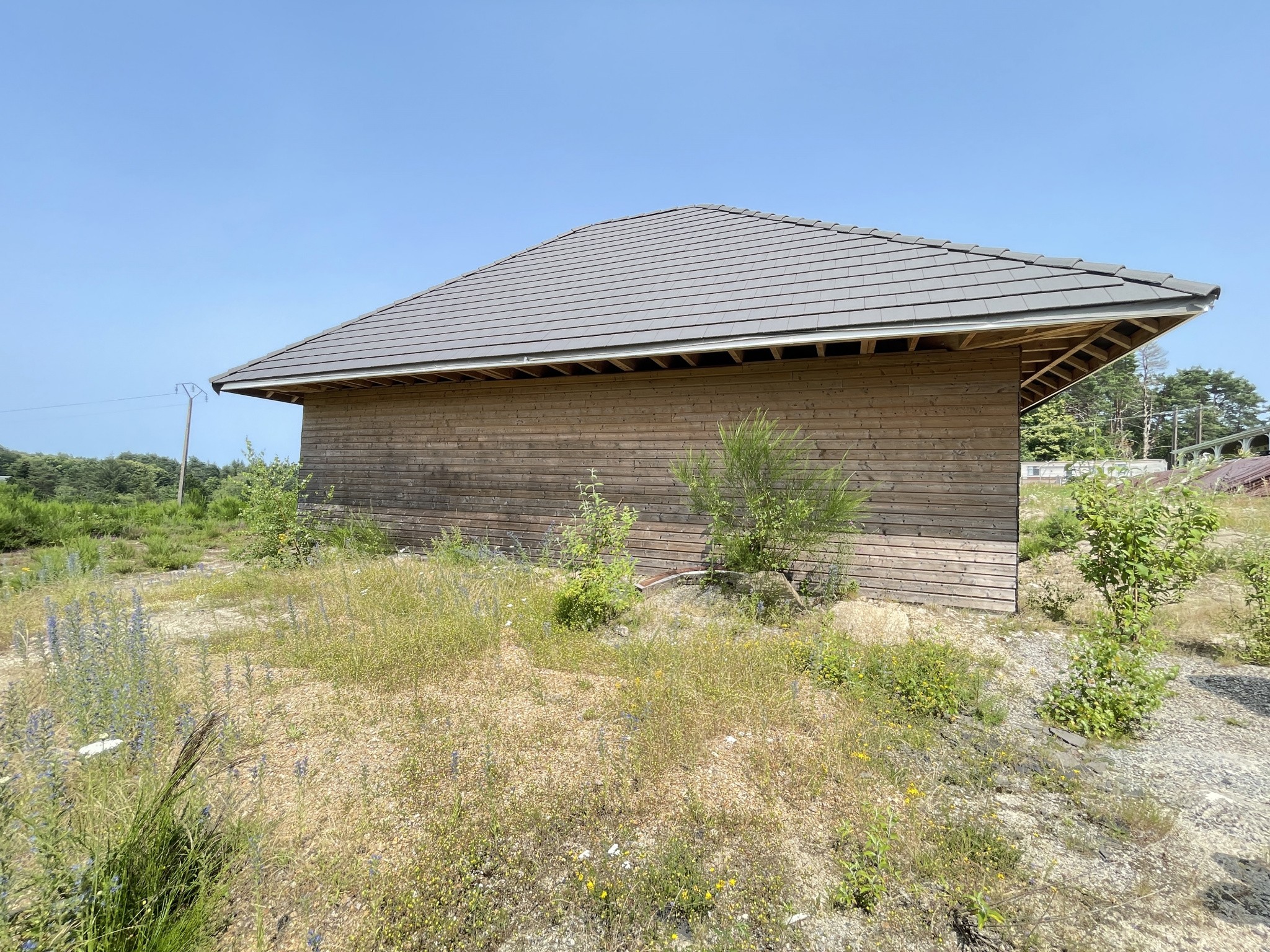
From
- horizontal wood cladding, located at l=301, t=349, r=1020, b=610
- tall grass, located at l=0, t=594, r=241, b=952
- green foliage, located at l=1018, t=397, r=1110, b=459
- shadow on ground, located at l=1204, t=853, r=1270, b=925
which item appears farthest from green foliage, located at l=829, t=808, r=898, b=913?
green foliage, located at l=1018, t=397, r=1110, b=459

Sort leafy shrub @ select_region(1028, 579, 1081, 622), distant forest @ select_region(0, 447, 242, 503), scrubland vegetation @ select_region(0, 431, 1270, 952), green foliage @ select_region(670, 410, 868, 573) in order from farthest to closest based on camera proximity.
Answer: distant forest @ select_region(0, 447, 242, 503), leafy shrub @ select_region(1028, 579, 1081, 622), green foliage @ select_region(670, 410, 868, 573), scrubland vegetation @ select_region(0, 431, 1270, 952)

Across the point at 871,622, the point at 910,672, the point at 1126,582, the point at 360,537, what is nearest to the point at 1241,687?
the point at 1126,582

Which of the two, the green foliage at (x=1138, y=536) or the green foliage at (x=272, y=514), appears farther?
the green foliage at (x=272, y=514)

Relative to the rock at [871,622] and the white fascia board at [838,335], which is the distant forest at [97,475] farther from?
the rock at [871,622]

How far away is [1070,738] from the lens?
337cm

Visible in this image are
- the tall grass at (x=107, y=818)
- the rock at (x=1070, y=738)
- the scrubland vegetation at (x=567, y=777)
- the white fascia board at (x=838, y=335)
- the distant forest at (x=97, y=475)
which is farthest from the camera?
the distant forest at (x=97, y=475)

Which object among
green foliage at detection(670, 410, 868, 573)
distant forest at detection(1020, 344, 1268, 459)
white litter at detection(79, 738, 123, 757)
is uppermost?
distant forest at detection(1020, 344, 1268, 459)

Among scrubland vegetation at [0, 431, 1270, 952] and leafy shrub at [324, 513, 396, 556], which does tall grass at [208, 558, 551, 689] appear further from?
leafy shrub at [324, 513, 396, 556]

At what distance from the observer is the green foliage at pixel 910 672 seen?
354cm

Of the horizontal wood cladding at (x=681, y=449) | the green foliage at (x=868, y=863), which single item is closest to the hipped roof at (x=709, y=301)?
the horizontal wood cladding at (x=681, y=449)

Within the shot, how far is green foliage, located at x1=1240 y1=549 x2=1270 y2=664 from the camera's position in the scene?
15.4 ft

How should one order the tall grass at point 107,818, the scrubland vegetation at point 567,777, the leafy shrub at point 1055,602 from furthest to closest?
the leafy shrub at point 1055,602 → the scrubland vegetation at point 567,777 → the tall grass at point 107,818

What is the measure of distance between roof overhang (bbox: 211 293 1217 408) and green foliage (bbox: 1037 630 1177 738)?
2994 millimetres

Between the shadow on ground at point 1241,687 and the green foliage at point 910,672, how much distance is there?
172 centimetres
